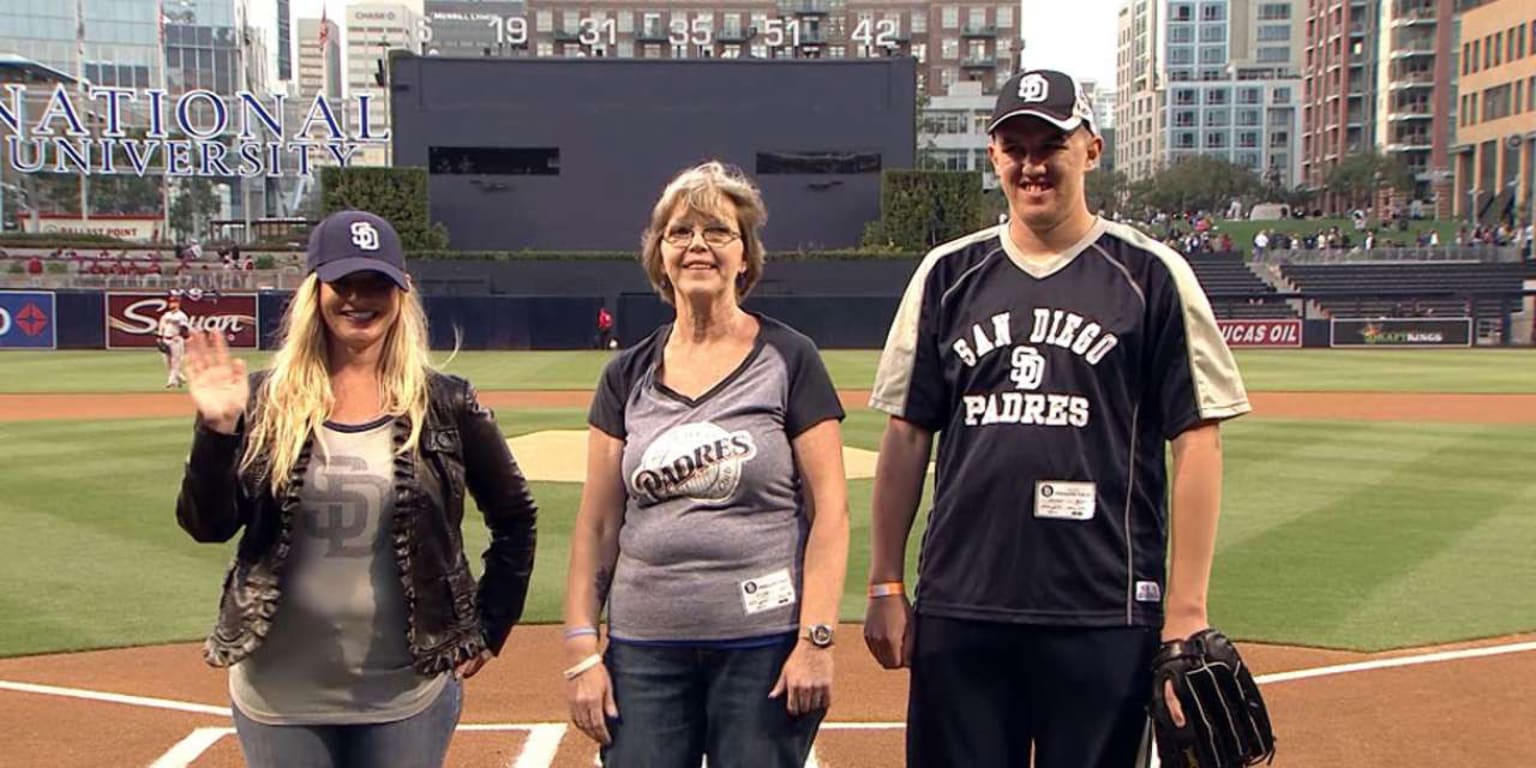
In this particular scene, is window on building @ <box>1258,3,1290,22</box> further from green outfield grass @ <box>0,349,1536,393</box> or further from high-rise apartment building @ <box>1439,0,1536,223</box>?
green outfield grass @ <box>0,349,1536,393</box>

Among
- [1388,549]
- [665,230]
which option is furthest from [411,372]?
[1388,549]

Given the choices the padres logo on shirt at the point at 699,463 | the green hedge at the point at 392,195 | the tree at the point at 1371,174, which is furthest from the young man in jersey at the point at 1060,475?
the tree at the point at 1371,174

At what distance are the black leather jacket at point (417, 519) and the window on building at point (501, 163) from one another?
38.9m

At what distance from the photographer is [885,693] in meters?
6.58

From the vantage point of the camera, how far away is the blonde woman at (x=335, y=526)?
307 cm

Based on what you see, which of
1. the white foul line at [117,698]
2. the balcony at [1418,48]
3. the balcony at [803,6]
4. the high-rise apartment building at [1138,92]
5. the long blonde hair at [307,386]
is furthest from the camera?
the high-rise apartment building at [1138,92]

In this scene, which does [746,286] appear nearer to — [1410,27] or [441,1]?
[1410,27]

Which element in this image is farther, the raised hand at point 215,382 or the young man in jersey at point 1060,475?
the young man in jersey at point 1060,475

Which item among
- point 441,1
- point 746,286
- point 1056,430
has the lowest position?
point 1056,430

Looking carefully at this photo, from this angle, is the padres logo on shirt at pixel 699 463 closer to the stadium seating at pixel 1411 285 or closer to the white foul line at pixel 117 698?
the white foul line at pixel 117 698

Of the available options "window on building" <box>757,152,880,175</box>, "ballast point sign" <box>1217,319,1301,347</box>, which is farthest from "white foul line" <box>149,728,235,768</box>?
"window on building" <box>757,152,880,175</box>

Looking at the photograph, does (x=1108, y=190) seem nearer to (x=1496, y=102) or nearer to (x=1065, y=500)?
(x=1496, y=102)

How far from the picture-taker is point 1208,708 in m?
2.97

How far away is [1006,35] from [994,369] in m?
111
